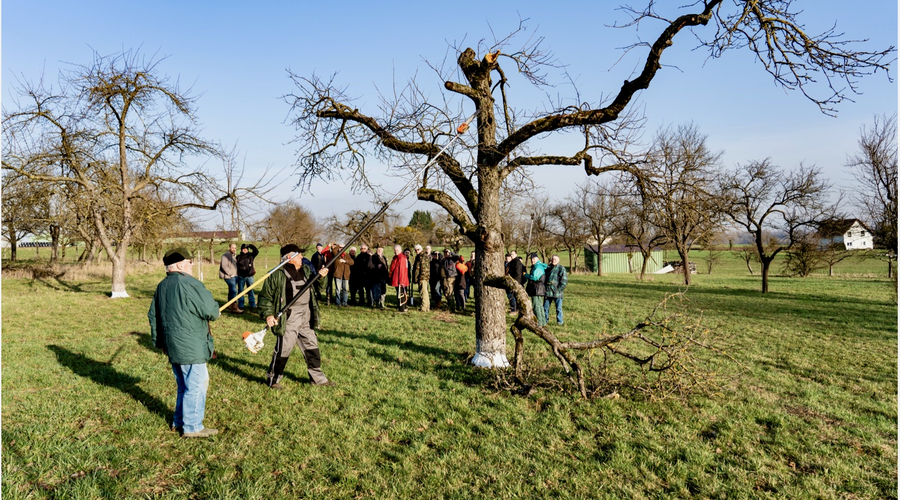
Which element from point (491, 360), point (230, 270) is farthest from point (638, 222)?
point (491, 360)

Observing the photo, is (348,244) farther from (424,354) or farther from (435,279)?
(435,279)

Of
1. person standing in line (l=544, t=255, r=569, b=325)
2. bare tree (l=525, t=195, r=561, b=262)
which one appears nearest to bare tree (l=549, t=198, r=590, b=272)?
bare tree (l=525, t=195, r=561, b=262)

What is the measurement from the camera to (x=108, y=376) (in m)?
6.70

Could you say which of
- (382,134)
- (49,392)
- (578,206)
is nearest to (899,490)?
(382,134)

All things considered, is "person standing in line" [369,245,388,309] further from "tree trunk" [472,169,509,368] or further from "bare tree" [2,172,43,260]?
"bare tree" [2,172,43,260]

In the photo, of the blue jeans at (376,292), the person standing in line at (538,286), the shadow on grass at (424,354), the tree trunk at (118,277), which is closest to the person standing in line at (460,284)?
the blue jeans at (376,292)

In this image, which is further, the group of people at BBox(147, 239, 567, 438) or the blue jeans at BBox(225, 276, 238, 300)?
the blue jeans at BBox(225, 276, 238, 300)

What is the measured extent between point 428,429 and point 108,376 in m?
4.64

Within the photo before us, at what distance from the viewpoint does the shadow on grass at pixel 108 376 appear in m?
5.62

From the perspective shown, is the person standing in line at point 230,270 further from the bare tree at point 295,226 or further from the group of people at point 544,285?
the bare tree at point 295,226

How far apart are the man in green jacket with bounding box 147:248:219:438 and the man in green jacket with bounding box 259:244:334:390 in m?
1.33

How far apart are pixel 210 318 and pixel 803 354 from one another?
30.0 ft

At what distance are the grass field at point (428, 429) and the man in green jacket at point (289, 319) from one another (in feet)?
0.91

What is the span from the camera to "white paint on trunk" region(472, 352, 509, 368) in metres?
7.18
